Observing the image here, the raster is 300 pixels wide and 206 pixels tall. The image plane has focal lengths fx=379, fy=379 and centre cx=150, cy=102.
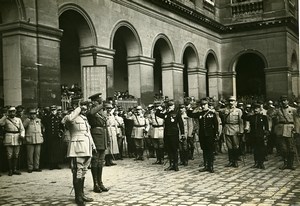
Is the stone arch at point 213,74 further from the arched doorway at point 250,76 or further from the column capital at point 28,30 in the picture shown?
the column capital at point 28,30

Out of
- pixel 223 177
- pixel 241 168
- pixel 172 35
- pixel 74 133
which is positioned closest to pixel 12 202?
pixel 74 133

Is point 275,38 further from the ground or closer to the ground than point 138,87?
further from the ground

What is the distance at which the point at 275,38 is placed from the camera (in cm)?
2333

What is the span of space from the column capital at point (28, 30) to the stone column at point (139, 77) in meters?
5.34

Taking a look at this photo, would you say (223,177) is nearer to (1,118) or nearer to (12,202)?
(12,202)

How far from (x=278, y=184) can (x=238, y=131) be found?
278cm

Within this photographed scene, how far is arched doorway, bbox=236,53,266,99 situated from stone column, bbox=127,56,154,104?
1136 centimetres

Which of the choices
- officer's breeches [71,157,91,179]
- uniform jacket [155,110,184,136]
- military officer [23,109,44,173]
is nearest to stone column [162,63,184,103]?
uniform jacket [155,110,184,136]

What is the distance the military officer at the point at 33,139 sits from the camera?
10.4m

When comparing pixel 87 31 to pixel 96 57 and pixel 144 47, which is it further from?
Result: pixel 144 47

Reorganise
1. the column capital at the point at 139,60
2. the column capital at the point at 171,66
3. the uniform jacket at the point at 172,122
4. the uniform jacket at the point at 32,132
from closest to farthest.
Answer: the uniform jacket at the point at 172,122 → the uniform jacket at the point at 32,132 → the column capital at the point at 139,60 → the column capital at the point at 171,66

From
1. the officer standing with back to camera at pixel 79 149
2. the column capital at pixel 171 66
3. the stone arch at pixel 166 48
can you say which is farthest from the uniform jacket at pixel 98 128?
the column capital at pixel 171 66

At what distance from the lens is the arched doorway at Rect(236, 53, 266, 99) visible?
26.4 m

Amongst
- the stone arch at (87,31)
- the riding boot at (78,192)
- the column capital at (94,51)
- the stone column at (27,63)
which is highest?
the stone arch at (87,31)
